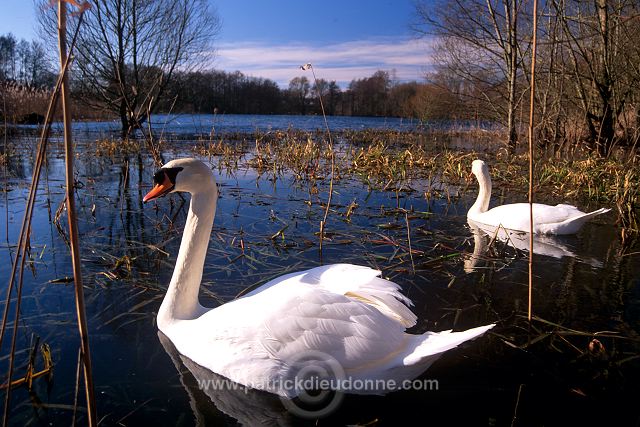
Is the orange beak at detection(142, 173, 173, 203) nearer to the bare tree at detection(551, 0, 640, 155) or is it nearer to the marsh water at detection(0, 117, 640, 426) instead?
the marsh water at detection(0, 117, 640, 426)

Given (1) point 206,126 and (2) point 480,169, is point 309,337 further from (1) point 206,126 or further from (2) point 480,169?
(1) point 206,126

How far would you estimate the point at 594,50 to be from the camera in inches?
382

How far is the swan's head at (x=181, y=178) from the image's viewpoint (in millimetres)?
2459

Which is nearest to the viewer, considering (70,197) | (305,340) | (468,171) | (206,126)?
(70,197)

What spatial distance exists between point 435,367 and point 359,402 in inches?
20.6

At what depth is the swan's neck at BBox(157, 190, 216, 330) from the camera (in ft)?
8.09

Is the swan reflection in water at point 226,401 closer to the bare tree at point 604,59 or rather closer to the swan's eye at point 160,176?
the swan's eye at point 160,176

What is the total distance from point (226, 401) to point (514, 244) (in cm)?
370

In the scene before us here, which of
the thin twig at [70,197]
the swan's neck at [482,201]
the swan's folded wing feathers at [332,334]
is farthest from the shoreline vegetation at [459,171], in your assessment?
the thin twig at [70,197]

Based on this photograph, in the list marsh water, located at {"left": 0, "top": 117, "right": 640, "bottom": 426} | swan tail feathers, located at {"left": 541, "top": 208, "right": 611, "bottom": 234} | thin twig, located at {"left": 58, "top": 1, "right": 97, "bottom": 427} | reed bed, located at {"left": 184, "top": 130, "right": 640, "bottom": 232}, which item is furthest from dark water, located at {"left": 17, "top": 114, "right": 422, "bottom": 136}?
thin twig, located at {"left": 58, "top": 1, "right": 97, "bottom": 427}

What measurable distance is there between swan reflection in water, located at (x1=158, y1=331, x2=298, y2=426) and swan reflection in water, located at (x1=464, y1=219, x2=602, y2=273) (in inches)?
92.1

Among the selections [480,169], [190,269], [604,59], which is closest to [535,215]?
[480,169]

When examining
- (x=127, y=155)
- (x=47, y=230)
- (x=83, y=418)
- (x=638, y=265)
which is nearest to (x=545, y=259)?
(x=638, y=265)

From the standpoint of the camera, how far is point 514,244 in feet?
15.2
